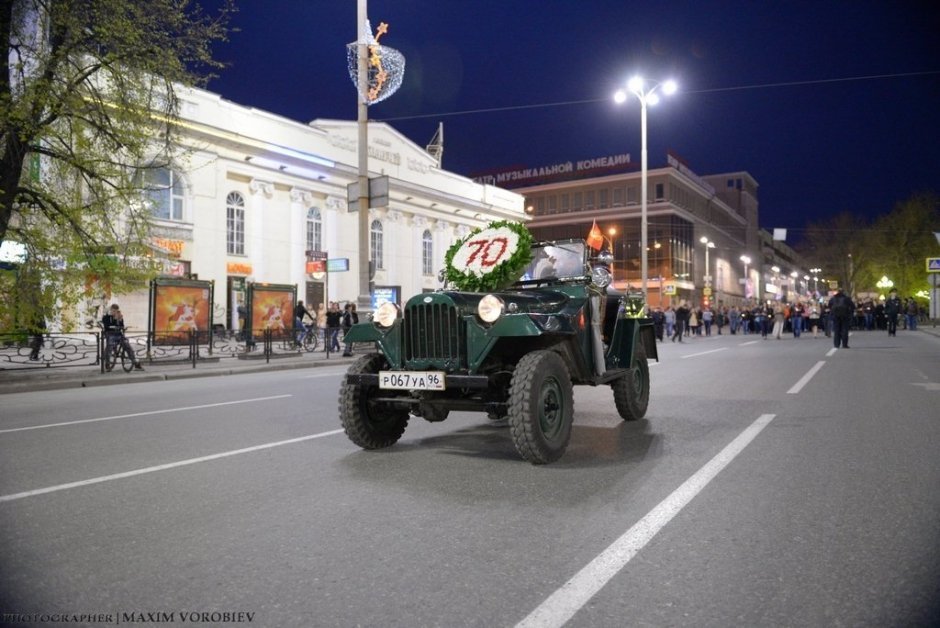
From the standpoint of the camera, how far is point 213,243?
3456 centimetres

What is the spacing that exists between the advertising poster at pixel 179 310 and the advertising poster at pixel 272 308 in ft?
5.42

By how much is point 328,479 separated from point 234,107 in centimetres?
3530

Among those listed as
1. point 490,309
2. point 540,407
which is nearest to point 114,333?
point 490,309

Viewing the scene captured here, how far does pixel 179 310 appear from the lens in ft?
64.3

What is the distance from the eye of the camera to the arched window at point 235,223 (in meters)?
36.3

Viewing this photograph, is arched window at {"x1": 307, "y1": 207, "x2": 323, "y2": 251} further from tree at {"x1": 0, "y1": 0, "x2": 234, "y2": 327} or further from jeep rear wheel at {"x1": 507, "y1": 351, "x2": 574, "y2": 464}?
jeep rear wheel at {"x1": 507, "y1": 351, "x2": 574, "y2": 464}

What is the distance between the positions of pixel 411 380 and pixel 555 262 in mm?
2427

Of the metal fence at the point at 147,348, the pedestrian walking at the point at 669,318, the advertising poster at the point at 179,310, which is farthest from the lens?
the pedestrian walking at the point at 669,318

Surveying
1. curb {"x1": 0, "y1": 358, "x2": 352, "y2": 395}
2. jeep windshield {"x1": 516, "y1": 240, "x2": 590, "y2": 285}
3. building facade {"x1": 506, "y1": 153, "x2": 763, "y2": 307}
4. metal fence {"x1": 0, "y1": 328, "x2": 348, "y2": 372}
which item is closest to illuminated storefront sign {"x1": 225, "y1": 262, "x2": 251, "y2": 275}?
metal fence {"x1": 0, "y1": 328, "x2": 348, "y2": 372}

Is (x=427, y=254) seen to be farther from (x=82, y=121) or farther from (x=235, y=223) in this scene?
(x=82, y=121)

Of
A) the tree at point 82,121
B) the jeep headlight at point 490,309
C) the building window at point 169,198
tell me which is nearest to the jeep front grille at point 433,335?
the jeep headlight at point 490,309

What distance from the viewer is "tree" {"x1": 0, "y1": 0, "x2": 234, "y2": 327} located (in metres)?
13.7

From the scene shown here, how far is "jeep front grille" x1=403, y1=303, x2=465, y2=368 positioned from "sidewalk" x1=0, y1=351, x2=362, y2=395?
10.8 meters

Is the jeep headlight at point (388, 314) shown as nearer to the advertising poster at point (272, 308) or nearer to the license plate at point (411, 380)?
the license plate at point (411, 380)
